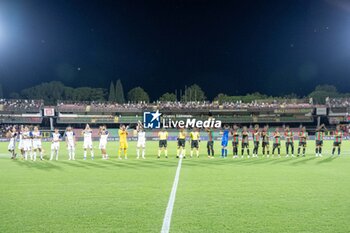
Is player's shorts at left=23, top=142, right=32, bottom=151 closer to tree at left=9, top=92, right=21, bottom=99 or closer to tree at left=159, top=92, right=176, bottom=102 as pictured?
tree at left=159, top=92, right=176, bottom=102

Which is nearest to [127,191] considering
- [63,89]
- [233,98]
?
[233,98]

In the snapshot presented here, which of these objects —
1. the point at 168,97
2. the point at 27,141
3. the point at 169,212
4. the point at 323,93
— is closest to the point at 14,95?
the point at 168,97

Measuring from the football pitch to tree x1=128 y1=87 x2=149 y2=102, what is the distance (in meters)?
102

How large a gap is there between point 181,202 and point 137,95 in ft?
357

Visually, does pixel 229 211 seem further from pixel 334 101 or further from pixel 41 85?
pixel 41 85

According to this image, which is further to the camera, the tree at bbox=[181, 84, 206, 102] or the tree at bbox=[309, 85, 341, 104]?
the tree at bbox=[181, 84, 206, 102]

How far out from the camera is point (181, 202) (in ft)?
31.4

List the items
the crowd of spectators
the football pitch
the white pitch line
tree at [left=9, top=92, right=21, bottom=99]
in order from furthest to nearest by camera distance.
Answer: tree at [left=9, top=92, right=21, bottom=99], the crowd of spectators, the football pitch, the white pitch line

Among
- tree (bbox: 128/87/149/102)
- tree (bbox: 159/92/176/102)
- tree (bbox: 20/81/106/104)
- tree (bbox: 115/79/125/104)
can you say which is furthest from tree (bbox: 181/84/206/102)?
tree (bbox: 20/81/106/104)

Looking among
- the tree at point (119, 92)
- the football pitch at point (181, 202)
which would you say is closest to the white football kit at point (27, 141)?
the football pitch at point (181, 202)

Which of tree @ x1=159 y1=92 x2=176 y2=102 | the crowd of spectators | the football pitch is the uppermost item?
tree @ x1=159 y1=92 x2=176 y2=102

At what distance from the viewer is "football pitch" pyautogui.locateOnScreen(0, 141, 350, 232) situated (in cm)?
732

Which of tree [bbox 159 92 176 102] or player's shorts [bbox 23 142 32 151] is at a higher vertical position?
tree [bbox 159 92 176 102]

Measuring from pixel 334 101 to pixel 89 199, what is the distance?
2714 inches
